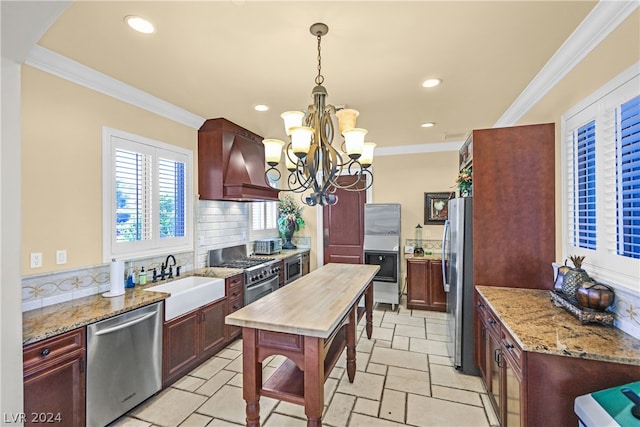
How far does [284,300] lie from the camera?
87.7 inches

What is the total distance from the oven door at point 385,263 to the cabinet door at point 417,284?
0.74ft

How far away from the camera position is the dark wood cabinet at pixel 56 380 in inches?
66.7

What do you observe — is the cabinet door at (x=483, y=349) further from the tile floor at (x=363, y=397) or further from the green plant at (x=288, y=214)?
the green plant at (x=288, y=214)

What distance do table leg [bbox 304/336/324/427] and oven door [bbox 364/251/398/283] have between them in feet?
10.8

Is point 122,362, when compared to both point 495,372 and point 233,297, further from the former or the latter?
point 495,372

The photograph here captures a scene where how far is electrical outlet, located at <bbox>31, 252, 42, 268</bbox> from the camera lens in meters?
2.16

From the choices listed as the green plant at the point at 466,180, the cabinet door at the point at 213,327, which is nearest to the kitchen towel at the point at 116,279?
the cabinet door at the point at 213,327

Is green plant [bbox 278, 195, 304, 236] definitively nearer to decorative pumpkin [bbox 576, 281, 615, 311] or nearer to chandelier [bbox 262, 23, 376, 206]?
chandelier [bbox 262, 23, 376, 206]

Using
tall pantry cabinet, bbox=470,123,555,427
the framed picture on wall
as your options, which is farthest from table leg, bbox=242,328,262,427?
the framed picture on wall

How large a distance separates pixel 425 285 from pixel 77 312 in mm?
4380

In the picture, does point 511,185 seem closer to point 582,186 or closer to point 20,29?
point 582,186

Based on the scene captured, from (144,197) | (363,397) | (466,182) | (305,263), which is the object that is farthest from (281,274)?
(466,182)

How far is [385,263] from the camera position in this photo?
493 centimetres

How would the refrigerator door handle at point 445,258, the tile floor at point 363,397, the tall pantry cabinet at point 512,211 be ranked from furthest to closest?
the refrigerator door handle at point 445,258 < the tall pantry cabinet at point 512,211 < the tile floor at point 363,397
